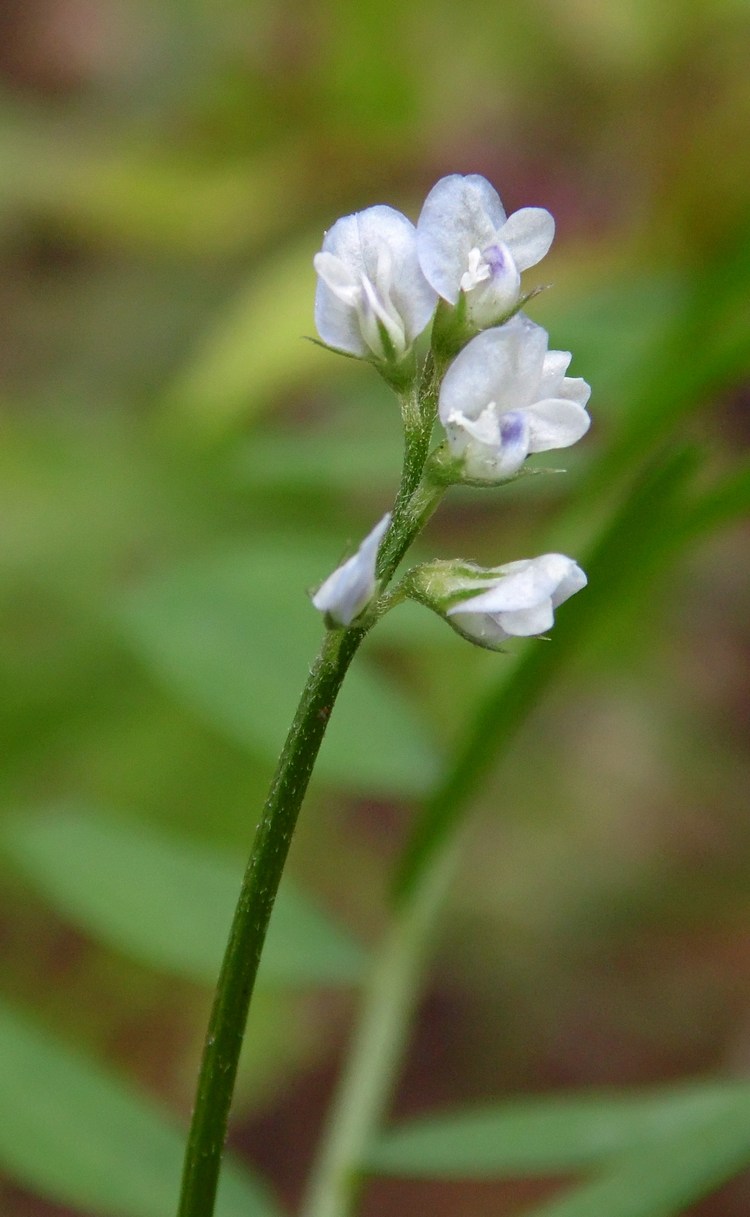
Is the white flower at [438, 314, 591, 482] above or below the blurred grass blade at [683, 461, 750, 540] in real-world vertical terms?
below

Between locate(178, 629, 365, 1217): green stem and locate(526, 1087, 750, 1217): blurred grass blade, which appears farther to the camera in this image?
locate(526, 1087, 750, 1217): blurred grass blade

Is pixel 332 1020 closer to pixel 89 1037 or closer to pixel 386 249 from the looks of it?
pixel 89 1037

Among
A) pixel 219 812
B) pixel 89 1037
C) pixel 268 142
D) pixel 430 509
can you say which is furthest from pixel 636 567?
pixel 268 142

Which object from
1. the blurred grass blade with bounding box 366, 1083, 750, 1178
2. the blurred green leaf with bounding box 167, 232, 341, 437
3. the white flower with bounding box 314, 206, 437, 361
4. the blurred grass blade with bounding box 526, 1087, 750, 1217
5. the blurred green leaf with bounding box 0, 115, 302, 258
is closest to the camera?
the white flower with bounding box 314, 206, 437, 361

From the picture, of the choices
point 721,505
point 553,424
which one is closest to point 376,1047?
point 721,505

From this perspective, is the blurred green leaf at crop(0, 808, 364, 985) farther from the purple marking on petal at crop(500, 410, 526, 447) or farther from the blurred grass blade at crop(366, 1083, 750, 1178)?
the purple marking on petal at crop(500, 410, 526, 447)

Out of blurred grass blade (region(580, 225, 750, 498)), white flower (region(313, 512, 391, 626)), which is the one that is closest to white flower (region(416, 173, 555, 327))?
white flower (region(313, 512, 391, 626))

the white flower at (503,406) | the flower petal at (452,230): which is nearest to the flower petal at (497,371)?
the white flower at (503,406)
